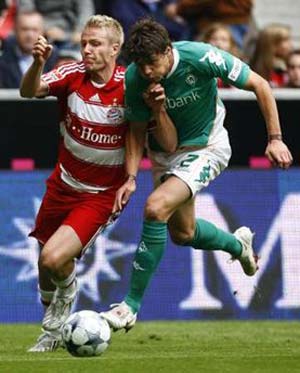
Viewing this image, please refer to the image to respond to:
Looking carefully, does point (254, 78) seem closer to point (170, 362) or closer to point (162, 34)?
point (162, 34)

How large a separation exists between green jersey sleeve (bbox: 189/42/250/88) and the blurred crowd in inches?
182

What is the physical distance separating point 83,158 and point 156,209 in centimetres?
72

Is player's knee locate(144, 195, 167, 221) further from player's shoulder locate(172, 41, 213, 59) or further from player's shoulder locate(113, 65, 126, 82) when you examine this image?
player's shoulder locate(172, 41, 213, 59)

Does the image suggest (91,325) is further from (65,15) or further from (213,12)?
(213,12)

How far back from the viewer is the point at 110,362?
921 centimetres

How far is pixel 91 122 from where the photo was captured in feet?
34.0

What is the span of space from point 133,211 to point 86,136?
122 inches

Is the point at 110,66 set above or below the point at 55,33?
above

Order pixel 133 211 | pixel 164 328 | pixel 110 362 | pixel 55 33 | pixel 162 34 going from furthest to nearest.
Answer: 1. pixel 55 33
2. pixel 133 211
3. pixel 164 328
4. pixel 162 34
5. pixel 110 362

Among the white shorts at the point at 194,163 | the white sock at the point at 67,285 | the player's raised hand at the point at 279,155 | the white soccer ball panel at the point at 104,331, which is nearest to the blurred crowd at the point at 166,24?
the white shorts at the point at 194,163

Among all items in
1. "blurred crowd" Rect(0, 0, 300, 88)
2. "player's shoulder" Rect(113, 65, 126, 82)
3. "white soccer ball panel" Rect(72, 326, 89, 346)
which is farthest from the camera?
"blurred crowd" Rect(0, 0, 300, 88)

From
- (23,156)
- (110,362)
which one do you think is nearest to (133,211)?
(23,156)

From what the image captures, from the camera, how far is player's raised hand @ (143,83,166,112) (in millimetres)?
9930

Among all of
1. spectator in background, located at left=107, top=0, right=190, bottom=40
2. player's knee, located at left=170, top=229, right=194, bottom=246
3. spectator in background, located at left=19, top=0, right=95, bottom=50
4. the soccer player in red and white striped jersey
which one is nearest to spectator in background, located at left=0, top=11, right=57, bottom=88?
spectator in background, located at left=19, top=0, right=95, bottom=50
